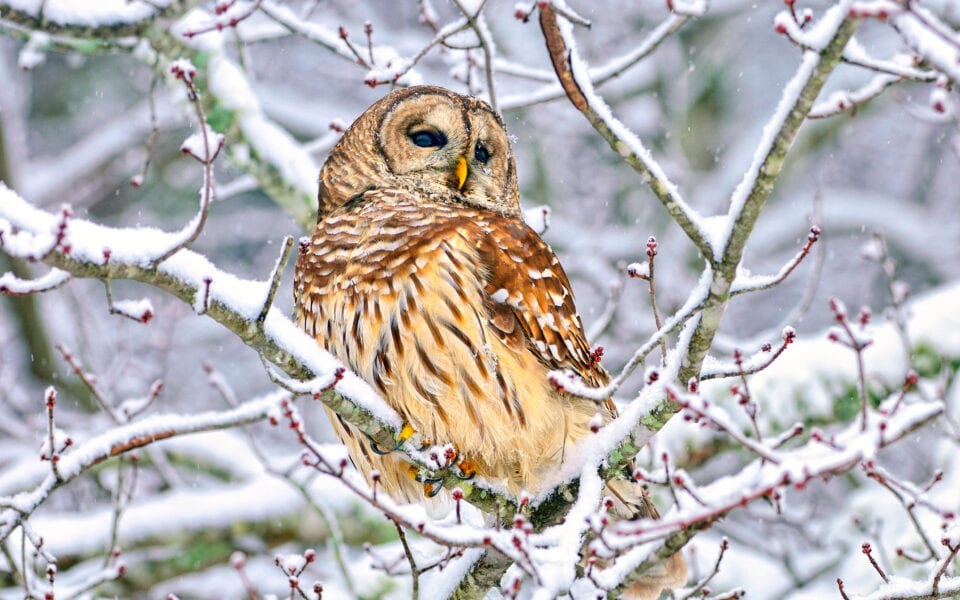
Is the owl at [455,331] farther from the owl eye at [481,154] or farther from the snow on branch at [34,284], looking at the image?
the snow on branch at [34,284]

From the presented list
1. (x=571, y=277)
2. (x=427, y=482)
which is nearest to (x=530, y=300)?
(x=427, y=482)

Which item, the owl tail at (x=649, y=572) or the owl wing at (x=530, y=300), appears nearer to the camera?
the owl wing at (x=530, y=300)

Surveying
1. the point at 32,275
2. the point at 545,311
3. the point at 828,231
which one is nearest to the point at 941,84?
the point at 545,311

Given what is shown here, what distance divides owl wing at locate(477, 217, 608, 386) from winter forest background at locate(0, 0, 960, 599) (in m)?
0.43

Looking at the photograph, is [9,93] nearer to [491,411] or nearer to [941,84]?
[491,411]

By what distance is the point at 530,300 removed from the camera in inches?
161

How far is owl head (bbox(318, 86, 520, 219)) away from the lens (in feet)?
15.1

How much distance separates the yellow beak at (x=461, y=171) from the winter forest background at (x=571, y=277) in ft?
0.99

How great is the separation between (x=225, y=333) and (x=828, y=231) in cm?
617

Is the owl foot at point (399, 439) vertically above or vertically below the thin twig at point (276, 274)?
above

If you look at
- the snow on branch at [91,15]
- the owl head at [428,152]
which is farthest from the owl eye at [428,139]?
the snow on branch at [91,15]

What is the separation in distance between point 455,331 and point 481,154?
1.19 meters

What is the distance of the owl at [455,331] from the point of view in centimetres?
379

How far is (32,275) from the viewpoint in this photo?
295 inches
